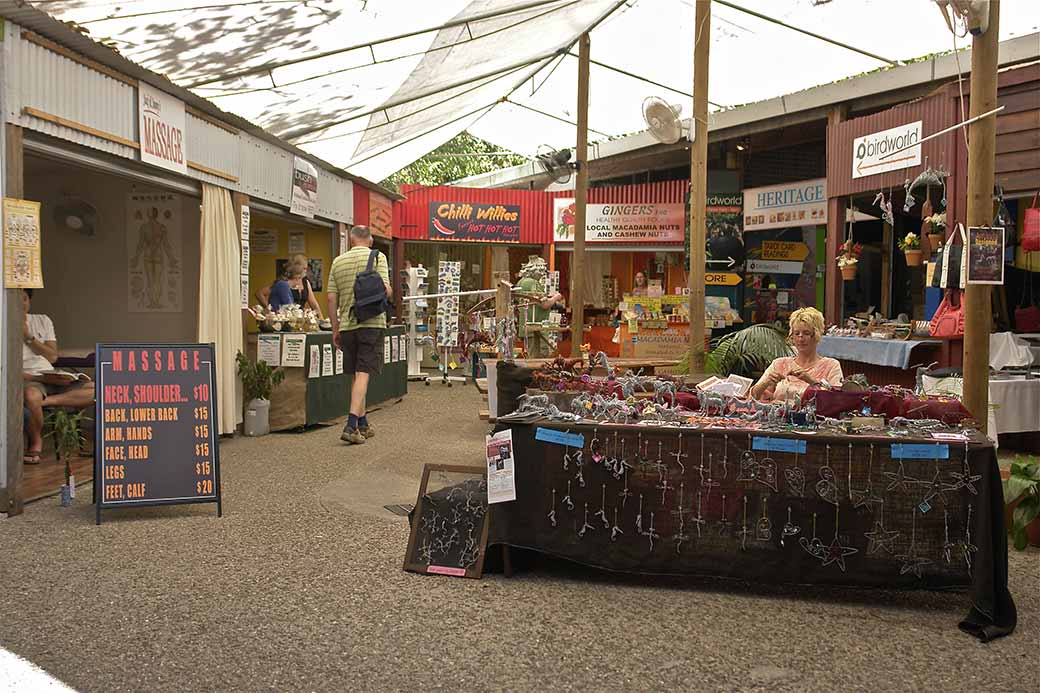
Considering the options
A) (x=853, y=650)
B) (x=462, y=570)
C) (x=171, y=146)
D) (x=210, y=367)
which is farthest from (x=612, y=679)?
(x=171, y=146)

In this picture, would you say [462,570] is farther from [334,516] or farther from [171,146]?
[171,146]

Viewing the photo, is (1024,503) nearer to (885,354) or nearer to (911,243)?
(885,354)

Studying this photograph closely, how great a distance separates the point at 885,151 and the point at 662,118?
240 centimetres

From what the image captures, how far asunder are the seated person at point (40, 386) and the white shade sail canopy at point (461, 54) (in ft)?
7.48

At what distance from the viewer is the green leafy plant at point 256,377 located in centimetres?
882

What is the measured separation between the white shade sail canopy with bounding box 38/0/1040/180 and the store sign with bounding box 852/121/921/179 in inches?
59.6

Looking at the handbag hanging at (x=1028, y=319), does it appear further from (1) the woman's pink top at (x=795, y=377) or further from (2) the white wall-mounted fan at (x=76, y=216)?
(2) the white wall-mounted fan at (x=76, y=216)

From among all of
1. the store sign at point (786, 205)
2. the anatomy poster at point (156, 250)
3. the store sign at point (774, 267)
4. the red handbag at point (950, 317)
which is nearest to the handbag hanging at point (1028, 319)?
the red handbag at point (950, 317)

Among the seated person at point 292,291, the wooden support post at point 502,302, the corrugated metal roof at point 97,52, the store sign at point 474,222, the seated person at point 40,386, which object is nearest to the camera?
the corrugated metal roof at point 97,52

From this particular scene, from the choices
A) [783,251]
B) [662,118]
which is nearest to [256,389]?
[662,118]

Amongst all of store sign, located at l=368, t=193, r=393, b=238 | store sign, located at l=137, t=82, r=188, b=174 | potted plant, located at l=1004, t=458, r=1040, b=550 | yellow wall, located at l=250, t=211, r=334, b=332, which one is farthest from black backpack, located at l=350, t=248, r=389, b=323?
store sign, located at l=368, t=193, r=393, b=238

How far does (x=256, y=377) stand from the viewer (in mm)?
8883

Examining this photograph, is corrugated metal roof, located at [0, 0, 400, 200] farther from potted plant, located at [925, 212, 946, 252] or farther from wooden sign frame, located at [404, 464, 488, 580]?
potted plant, located at [925, 212, 946, 252]

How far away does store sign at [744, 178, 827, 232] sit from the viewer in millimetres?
13781
